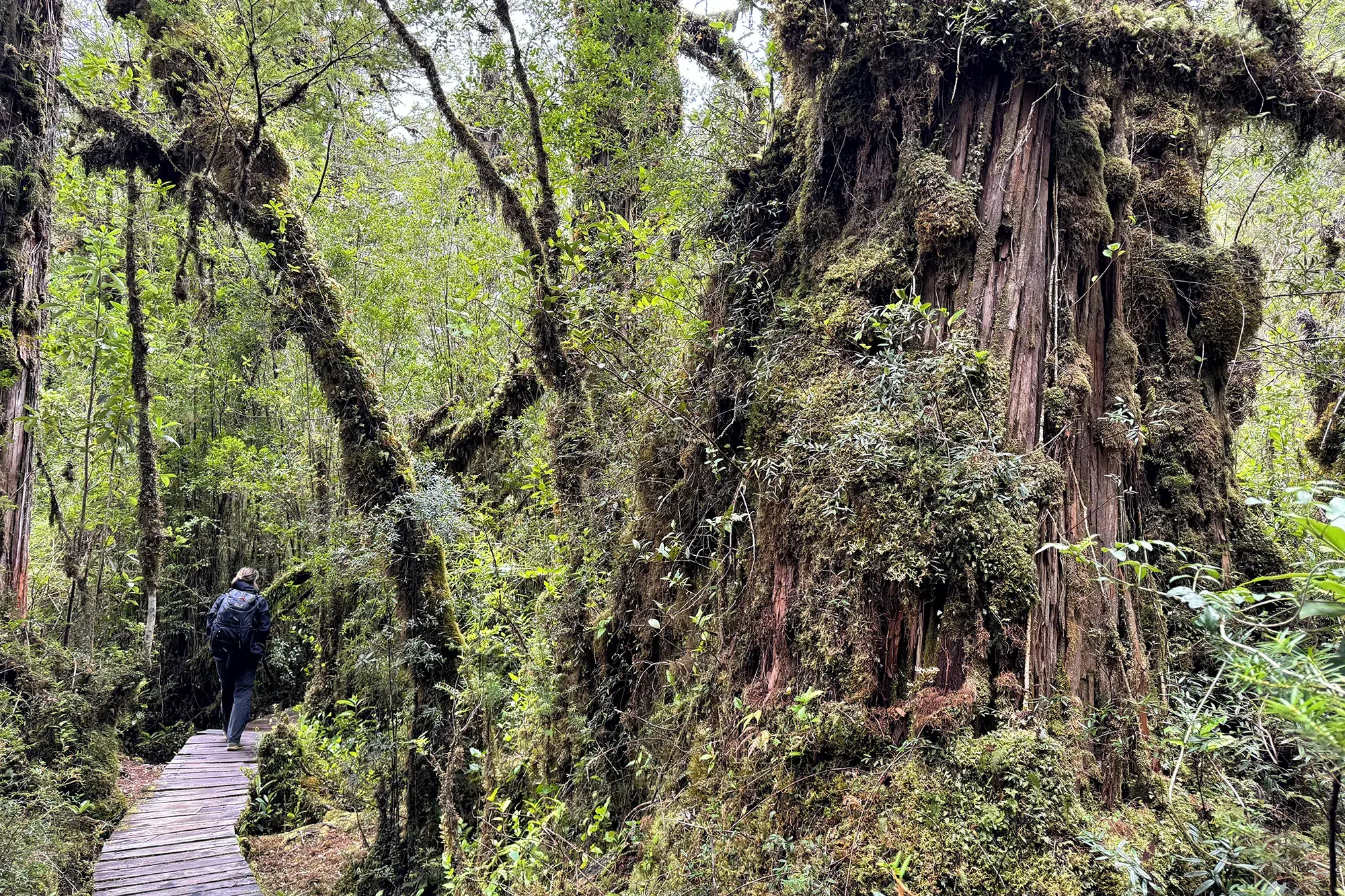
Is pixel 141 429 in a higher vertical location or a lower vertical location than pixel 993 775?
higher

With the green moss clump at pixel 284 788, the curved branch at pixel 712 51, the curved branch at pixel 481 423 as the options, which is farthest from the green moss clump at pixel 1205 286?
the green moss clump at pixel 284 788

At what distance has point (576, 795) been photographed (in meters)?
4.51

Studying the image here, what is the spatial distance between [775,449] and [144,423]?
850cm

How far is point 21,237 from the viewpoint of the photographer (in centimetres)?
693

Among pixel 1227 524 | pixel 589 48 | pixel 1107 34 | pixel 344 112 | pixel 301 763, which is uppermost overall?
pixel 344 112

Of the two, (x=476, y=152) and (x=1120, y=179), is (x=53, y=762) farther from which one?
(x=1120, y=179)

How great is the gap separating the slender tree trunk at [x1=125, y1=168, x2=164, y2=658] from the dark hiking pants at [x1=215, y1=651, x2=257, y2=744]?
136 centimetres

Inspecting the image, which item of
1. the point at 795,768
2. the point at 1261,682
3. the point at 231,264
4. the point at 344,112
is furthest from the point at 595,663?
the point at 231,264

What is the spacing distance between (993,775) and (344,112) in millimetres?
9829

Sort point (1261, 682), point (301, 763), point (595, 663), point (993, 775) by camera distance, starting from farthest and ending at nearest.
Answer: point (301, 763)
point (595, 663)
point (993, 775)
point (1261, 682)

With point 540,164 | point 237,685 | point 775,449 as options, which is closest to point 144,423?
point 237,685

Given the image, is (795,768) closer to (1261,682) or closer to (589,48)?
(1261,682)

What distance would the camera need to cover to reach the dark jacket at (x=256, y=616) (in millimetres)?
9086

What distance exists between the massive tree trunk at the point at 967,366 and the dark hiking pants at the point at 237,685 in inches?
285
